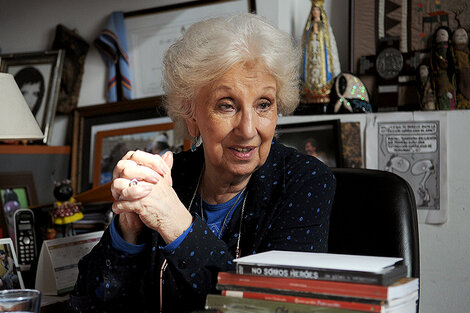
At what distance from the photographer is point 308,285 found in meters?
0.69

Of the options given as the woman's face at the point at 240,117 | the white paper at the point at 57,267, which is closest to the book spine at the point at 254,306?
the woman's face at the point at 240,117

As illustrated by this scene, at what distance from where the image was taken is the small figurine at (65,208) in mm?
1809

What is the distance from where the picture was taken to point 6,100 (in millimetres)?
1542

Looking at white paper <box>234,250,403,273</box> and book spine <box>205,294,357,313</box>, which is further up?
white paper <box>234,250,403,273</box>

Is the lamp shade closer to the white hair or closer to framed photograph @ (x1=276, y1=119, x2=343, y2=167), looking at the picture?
the white hair

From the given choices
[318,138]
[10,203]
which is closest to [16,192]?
[10,203]

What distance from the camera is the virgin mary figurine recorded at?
189 cm

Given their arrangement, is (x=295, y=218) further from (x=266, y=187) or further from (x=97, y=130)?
(x=97, y=130)

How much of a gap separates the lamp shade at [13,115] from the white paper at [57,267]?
323mm

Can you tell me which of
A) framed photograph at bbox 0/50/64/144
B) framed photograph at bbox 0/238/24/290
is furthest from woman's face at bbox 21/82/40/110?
framed photograph at bbox 0/238/24/290

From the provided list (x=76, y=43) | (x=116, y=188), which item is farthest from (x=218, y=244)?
(x=76, y=43)

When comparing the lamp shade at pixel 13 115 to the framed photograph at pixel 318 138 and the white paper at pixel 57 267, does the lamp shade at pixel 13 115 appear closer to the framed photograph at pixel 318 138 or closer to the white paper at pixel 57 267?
the white paper at pixel 57 267

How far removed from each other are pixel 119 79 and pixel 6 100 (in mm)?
947

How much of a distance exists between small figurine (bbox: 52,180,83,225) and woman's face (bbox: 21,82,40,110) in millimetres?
835
